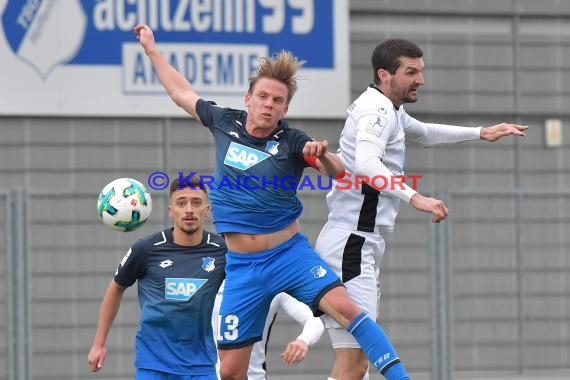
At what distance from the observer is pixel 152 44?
7.89 metres

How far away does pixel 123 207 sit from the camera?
8.39 metres

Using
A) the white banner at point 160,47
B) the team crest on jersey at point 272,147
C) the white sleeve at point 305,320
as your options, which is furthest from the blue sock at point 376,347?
the white banner at point 160,47

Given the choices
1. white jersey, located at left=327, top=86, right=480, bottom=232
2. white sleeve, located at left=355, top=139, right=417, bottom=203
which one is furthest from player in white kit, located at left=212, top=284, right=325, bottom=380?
white sleeve, located at left=355, top=139, right=417, bottom=203

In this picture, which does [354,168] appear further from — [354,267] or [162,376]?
[162,376]

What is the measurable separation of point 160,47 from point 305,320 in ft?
15.6

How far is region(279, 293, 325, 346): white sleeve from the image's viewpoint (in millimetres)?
7760

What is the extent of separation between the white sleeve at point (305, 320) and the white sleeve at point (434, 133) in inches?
51.9

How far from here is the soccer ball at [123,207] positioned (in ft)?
27.5

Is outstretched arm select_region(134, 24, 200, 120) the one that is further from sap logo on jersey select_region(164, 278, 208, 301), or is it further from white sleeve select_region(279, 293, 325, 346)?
white sleeve select_region(279, 293, 325, 346)

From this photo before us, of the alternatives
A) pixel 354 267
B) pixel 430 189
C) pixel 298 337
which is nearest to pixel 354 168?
pixel 354 267

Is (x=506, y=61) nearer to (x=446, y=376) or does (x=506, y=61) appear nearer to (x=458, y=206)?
(x=458, y=206)

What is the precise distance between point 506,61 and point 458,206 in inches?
102

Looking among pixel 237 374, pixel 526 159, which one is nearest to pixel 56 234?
pixel 237 374

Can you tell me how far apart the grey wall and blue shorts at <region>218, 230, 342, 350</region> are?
3548 mm
